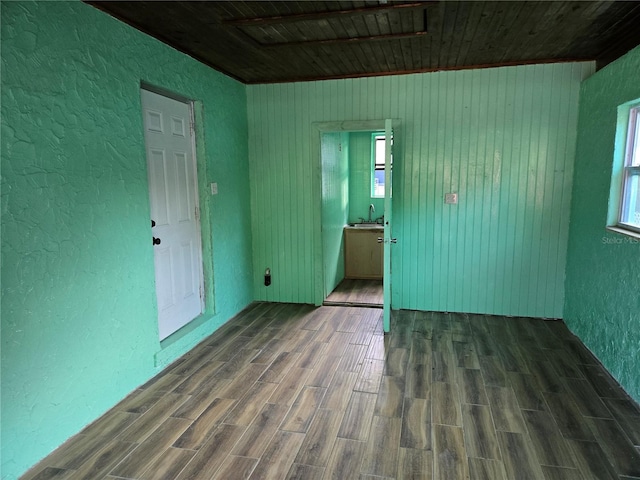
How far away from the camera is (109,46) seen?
8.53 feet

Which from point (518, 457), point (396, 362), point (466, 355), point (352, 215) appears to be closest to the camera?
point (518, 457)

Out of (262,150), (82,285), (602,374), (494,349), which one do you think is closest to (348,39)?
(262,150)

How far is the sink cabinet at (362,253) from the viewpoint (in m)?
5.94

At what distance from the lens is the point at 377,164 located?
635cm

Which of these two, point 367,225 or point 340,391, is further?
point 367,225

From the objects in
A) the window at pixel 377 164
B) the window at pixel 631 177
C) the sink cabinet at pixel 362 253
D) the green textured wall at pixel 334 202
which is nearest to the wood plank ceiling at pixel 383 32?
the window at pixel 631 177

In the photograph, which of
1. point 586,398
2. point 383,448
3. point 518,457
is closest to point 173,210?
point 383,448

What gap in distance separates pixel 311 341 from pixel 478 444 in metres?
1.79

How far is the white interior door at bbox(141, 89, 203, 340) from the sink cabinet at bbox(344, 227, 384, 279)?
2.67 metres

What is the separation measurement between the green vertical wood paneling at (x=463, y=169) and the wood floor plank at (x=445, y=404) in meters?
1.69

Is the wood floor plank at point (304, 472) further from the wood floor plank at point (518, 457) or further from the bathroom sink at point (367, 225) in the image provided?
the bathroom sink at point (367, 225)

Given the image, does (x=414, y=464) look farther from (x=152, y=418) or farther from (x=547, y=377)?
(x=152, y=418)

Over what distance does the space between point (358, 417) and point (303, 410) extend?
0.36m

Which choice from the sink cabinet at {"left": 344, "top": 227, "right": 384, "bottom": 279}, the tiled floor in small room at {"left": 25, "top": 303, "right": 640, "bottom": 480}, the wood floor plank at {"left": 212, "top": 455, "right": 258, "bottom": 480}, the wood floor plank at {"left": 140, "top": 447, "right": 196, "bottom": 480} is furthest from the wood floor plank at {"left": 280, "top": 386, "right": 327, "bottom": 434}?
the sink cabinet at {"left": 344, "top": 227, "right": 384, "bottom": 279}
